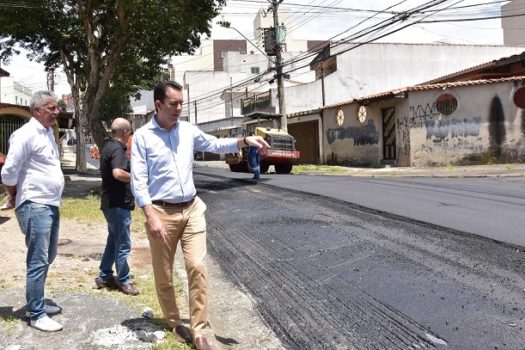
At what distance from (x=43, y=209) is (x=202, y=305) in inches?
58.2

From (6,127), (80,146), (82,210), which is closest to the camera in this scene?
(82,210)

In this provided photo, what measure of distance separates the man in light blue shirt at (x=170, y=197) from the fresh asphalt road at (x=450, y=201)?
14.9 ft

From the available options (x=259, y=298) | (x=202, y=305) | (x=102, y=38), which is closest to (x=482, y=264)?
(x=259, y=298)

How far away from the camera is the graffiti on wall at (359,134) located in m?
25.7

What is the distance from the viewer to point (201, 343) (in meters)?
3.92

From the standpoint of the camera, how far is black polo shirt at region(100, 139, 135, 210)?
552 cm

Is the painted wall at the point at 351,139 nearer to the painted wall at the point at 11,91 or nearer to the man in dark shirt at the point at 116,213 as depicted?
the man in dark shirt at the point at 116,213

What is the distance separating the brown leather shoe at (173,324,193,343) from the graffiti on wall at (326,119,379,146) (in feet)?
72.6

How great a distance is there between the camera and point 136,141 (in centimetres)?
410

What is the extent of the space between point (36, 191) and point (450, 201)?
841 cm

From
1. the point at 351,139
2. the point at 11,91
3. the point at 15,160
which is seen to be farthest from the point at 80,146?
the point at 11,91

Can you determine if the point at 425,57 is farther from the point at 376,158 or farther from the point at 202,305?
the point at 202,305

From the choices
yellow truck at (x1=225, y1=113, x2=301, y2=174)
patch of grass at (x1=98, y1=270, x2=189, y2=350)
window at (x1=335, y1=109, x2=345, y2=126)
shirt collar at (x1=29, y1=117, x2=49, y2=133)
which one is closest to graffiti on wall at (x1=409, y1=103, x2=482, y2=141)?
yellow truck at (x1=225, y1=113, x2=301, y2=174)

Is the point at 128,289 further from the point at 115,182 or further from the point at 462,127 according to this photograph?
the point at 462,127
